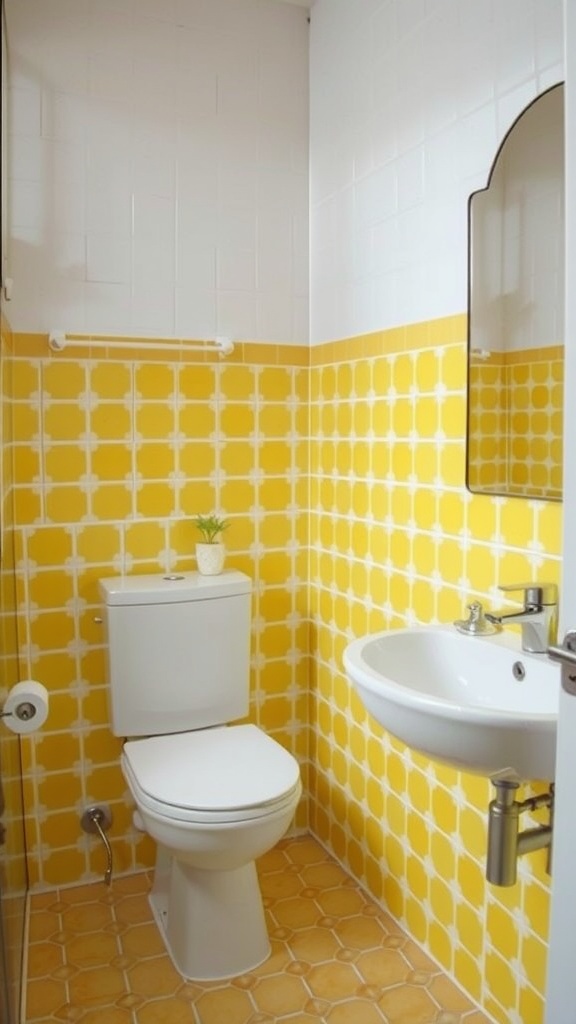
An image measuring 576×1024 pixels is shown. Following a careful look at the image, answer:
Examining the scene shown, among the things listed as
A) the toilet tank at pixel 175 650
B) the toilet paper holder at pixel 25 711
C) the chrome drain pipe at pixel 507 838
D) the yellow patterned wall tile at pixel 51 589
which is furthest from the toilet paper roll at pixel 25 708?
the chrome drain pipe at pixel 507 838

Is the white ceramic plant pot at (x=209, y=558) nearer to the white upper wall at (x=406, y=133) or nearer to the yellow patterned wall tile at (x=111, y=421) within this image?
the yellow patterned wall tile at (x=111, y=421)

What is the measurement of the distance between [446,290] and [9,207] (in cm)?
116

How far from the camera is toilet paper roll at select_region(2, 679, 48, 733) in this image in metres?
1.56

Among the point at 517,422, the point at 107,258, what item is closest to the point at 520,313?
the point at 517,422

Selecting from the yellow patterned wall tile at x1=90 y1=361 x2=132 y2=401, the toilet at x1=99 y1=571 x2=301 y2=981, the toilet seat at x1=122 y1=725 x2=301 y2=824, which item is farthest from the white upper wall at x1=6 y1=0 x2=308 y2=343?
the toilet seat at x1=122 y1=725 x2=301 y2=824

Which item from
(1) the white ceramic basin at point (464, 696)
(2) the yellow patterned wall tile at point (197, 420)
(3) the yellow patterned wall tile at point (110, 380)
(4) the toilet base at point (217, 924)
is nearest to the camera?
(1) the white ceramic basin at point (464, 696)

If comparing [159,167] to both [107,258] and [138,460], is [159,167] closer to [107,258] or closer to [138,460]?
[107,258]

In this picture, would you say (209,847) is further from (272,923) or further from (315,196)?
Result: (315,196)

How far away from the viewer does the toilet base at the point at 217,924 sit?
191 cm

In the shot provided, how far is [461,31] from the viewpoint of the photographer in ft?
5.73

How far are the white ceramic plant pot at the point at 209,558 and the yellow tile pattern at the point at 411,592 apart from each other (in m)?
0.35

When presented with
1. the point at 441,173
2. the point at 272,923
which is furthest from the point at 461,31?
the point at 272,923

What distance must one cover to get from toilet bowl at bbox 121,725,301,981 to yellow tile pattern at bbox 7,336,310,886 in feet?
0.97

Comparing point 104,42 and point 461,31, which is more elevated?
point 104,42
